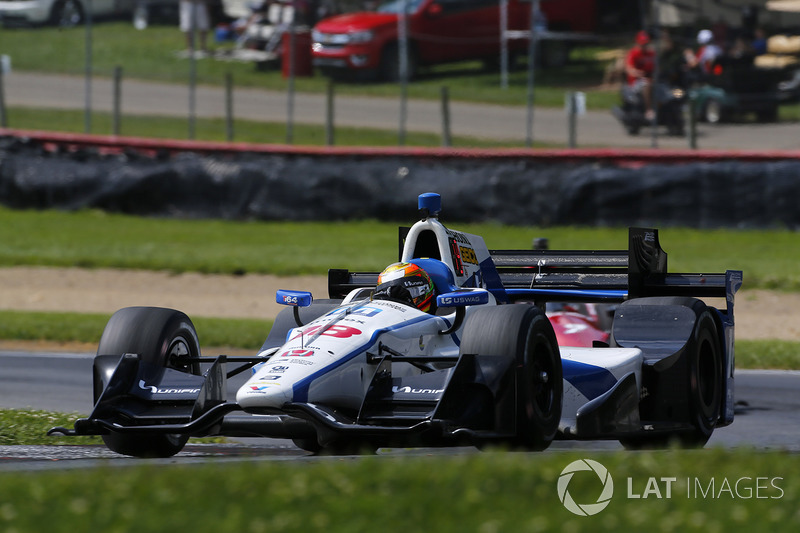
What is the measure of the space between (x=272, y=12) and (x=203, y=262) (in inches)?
A: 298

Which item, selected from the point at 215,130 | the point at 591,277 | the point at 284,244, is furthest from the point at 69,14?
the point at 591,277

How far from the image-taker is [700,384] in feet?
26.2

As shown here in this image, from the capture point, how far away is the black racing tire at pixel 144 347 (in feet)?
23.6

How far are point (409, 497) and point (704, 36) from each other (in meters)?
15.3

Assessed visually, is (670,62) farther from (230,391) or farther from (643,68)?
(230,391)

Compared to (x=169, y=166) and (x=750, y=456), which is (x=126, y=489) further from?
(x=169, y=166)

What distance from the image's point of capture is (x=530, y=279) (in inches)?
371

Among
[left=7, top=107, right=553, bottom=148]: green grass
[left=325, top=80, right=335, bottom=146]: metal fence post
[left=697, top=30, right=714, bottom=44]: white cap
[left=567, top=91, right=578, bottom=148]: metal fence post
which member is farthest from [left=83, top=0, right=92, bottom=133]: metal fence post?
[left=697, top=30, right=714, bottom=44]: white cap

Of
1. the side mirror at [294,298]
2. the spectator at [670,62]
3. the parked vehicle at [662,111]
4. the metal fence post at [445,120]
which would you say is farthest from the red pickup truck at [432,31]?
the side mirror at [294,298]

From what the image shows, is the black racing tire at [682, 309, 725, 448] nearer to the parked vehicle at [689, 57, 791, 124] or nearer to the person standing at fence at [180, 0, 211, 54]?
the parked vehicle at [689, 57, 791, 124]

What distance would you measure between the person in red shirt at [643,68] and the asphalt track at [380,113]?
1.81ft

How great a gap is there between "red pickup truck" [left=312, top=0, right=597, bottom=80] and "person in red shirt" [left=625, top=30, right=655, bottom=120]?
1795 millimetres

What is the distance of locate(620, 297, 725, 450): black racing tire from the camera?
7.73 meters

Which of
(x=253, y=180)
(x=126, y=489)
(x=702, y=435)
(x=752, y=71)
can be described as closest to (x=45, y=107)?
(x=253, y=180)
